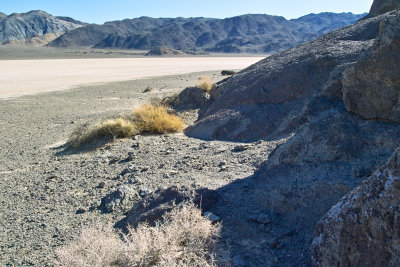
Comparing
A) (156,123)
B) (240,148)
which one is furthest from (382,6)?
(156,123)

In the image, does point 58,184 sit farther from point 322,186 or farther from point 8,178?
point 322,186

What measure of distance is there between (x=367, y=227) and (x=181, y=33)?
15128 cm

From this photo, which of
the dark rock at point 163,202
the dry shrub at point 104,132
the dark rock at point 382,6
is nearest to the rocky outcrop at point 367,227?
the dark rock at point 163,202

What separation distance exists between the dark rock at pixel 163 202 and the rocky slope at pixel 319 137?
169mm

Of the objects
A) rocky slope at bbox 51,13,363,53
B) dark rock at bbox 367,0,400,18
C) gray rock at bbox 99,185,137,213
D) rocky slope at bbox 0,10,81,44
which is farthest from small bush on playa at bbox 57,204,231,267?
rocky slope at bbox 0,10,81,44

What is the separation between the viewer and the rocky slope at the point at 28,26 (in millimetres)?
155875

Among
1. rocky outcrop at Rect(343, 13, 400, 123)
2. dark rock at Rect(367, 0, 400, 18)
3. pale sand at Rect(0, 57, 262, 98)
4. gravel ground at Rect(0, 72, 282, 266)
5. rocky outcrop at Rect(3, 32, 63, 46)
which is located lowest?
gravel ground at Rect(0, 72, 282, 266)

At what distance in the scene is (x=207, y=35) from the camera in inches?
6048

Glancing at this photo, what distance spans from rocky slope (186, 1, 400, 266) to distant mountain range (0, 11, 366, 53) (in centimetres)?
11359

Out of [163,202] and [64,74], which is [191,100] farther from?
[64,74]

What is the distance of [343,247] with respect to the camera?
2.78 metres

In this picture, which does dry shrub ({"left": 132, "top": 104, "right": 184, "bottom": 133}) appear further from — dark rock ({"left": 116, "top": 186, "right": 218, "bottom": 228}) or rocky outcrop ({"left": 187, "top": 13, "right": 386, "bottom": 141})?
dark rock ({"left": 116, "top": 186, "right": 218, "bottom": 228})

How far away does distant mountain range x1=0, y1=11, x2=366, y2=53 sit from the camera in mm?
133250

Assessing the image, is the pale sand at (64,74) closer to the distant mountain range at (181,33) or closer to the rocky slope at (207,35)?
the distant mountain range at (181,33)
